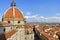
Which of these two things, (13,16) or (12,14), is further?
(12,14)

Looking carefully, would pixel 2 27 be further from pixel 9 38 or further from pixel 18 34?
pixel 9 38

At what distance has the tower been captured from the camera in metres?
56.0

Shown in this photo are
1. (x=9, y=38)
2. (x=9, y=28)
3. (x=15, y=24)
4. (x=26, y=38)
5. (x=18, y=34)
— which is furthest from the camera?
(x=15, y=24)

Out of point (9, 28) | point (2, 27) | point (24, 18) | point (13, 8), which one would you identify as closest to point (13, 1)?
point (13, 8)

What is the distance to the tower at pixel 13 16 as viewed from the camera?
184 feet

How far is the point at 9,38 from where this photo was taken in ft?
114

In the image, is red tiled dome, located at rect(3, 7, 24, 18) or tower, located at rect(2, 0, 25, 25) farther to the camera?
red tiled dome, located at rect(3, 7, 24, 18)

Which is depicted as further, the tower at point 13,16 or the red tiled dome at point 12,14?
the red tiled dome at point 12,14

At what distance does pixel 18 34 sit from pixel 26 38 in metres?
4.34

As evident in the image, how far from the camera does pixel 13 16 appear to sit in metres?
56.4

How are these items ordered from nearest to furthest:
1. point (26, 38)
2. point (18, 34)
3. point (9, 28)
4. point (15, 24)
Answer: point (18, 34) → point (26, 38) → point (9, 28) → point (15, 24)

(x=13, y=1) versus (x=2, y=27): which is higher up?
(x=13, y=1)

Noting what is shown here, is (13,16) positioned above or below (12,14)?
below

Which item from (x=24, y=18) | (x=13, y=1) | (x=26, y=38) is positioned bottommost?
(x=26, y=38)
